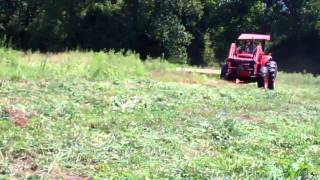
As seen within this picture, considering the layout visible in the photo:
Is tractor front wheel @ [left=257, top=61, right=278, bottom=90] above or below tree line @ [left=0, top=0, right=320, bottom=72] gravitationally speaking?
below

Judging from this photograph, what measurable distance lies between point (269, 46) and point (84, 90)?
30.3 metres

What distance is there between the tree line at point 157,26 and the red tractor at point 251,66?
44.3ft

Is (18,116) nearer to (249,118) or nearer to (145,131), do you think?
(145,131)

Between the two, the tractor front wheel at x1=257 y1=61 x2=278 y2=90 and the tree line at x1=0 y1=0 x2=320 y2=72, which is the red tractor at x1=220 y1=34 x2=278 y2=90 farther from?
the tree line at x1=0 y1=0 x2=320 y2=72

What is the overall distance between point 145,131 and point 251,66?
1173 cm

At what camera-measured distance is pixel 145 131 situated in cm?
846

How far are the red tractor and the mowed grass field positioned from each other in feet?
14.8

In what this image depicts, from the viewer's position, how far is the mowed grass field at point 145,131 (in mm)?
6246

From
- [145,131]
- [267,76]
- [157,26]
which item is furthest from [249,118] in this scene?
[157,26]

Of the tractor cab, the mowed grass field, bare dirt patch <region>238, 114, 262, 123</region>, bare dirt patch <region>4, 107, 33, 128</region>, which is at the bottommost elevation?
bare dirt patch <region>238, 114, 262, 123</region>

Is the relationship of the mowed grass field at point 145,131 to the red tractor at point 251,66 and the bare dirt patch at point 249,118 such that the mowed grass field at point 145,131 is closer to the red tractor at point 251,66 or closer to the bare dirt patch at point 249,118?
the bare dirt patch at point 249,118

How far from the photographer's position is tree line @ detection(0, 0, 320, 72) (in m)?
35.8

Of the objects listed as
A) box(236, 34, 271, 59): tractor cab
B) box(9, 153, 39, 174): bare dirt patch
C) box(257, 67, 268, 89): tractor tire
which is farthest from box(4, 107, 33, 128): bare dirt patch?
box(236, 34, 271, 59): tractor cab

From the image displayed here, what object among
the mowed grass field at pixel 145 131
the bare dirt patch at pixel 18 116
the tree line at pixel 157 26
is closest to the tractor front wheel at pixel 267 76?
the mowed grass field at pixel 145 131
